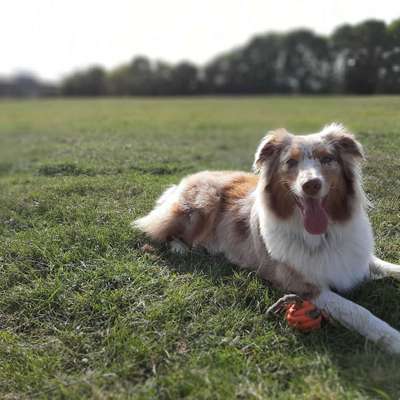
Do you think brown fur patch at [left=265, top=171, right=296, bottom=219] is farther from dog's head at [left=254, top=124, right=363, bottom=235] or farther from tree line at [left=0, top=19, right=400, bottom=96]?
tree line at [left=0, top=19, right=400, bottom=96]

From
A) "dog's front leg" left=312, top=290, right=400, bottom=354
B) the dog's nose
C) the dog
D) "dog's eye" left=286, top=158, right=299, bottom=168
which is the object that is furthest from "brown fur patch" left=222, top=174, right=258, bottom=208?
"dog's front leg" left=312, top=290, right=400, bottom=354

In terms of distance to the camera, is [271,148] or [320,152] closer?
[320,152]

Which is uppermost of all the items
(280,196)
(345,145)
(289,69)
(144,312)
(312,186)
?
(289,69)

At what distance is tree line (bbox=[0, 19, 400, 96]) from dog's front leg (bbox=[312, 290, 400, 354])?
14.6ft

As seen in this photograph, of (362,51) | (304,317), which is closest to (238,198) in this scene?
(304,317)

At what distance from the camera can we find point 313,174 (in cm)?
348

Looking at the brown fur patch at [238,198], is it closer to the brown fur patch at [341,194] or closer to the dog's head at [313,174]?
the dog's head at [313,174]

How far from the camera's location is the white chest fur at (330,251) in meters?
3.71

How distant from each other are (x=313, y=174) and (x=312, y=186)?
0.12 m

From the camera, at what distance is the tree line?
6691 mm

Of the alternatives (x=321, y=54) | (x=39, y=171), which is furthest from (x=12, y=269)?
(x=321, y=54)

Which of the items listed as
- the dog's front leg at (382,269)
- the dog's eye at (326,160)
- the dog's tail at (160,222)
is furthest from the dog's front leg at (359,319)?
the dog's tail at (160,222)

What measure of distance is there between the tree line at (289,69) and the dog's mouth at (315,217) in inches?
152

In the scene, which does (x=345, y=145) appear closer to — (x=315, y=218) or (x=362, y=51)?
(x=315, y=218)
